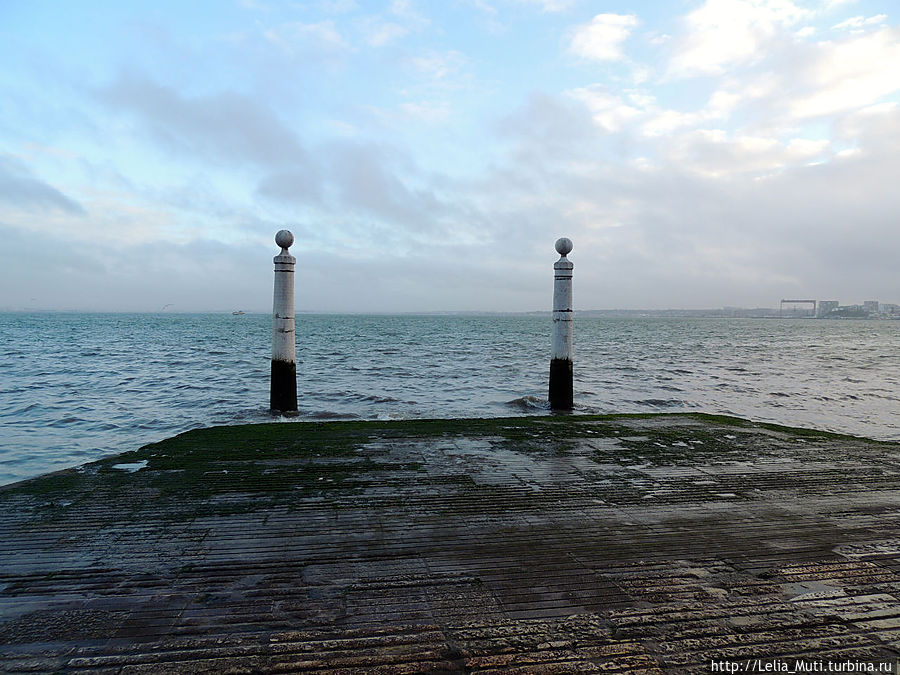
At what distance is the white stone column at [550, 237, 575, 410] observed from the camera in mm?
11797

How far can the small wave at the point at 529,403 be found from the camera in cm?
1487

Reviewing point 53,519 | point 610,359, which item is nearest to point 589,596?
point 53,519

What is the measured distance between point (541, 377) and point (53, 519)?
65.7ft

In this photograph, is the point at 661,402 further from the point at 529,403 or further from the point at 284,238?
the point at 284,238

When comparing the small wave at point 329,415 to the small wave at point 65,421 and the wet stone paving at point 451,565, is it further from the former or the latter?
the wet stone paving at point 451,565

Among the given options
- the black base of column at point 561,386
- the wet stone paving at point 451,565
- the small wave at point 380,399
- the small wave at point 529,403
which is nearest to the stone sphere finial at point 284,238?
the wet stone paving at point 451,565

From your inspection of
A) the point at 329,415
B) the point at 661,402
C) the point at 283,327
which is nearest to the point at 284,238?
the point at 283,327

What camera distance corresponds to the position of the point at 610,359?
3403 centimetres

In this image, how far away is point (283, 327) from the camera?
11141mm

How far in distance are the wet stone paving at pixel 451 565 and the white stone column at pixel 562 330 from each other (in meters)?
5.24

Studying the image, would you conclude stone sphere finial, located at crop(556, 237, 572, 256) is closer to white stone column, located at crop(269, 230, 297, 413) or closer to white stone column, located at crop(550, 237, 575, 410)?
white stone column, located at crop(550, 237, 575, 410)

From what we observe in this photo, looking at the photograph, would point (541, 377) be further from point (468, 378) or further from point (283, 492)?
point (283, 492)

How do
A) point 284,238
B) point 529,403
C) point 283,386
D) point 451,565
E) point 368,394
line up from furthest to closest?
point 368,394 → point 529,403 → point 283,386 → point 284,238 → point 451,565

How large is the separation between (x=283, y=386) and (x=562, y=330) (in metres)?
6.06
